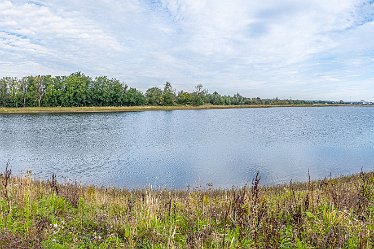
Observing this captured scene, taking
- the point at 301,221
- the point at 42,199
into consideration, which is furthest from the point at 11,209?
the point at 301,221

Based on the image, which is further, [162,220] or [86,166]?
[86,166]

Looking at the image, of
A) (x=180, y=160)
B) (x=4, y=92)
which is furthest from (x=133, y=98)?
(x=180, y=160)

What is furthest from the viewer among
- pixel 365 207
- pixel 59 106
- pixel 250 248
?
pixel 59 106

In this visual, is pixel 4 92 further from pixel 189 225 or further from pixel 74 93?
pixel 189 225

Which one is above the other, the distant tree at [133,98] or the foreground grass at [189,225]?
the distant tree at [133,98]

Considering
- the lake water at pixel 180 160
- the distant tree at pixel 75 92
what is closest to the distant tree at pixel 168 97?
the distant tree at pixel 75 92

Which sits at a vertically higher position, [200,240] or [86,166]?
[200,240]

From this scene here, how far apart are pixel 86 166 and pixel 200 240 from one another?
1998cm

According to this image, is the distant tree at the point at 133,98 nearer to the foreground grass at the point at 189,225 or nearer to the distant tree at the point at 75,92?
the distant tree at the point at 75,92

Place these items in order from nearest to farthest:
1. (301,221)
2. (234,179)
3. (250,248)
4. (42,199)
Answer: (250,248) < (301,221) < (42,199) < (234,179)

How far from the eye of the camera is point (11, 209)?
681 cm

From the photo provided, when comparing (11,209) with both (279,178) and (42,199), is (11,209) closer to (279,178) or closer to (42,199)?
(42,199)

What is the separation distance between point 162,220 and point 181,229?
1.87ft

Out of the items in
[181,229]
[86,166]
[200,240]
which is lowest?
[86,166]
